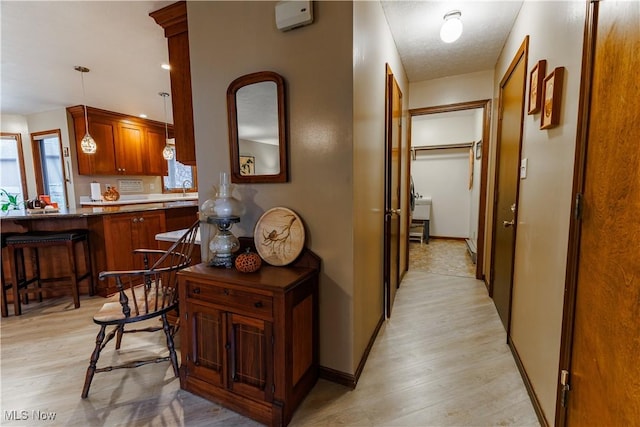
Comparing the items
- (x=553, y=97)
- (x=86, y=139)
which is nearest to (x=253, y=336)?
(x=553, y=97)

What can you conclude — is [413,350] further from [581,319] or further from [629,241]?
[629,241]

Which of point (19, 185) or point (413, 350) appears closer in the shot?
point (413, 350)

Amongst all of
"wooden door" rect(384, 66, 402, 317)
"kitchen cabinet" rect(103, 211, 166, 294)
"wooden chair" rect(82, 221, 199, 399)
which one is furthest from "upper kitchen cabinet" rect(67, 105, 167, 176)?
"wooden door" rect(384, 66, 402, 317)

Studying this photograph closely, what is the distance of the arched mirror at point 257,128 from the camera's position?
169 centimetres

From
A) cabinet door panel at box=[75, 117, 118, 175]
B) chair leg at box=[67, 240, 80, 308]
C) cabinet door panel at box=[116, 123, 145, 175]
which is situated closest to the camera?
chair leg at box=[67, 240, 80, 308]

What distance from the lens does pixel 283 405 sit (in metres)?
1.42

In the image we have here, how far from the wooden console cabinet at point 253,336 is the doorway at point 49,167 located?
5084 millimetres

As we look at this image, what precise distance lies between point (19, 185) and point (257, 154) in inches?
236

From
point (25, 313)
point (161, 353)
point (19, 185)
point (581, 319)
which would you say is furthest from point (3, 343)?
point (19, 185)

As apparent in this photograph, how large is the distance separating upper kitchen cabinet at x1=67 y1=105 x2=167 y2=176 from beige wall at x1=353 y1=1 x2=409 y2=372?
16.5 ft

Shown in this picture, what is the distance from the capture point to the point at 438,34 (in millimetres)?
2447

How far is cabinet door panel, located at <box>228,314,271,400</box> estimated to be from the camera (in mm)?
1446

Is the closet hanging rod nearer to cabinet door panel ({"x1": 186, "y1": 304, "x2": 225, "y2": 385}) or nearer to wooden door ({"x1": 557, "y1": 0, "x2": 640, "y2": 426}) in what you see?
wooden door ({"x1": 557, "y1": 0, "x2": 640, "y2": 426})

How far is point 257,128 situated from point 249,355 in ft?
4.29
